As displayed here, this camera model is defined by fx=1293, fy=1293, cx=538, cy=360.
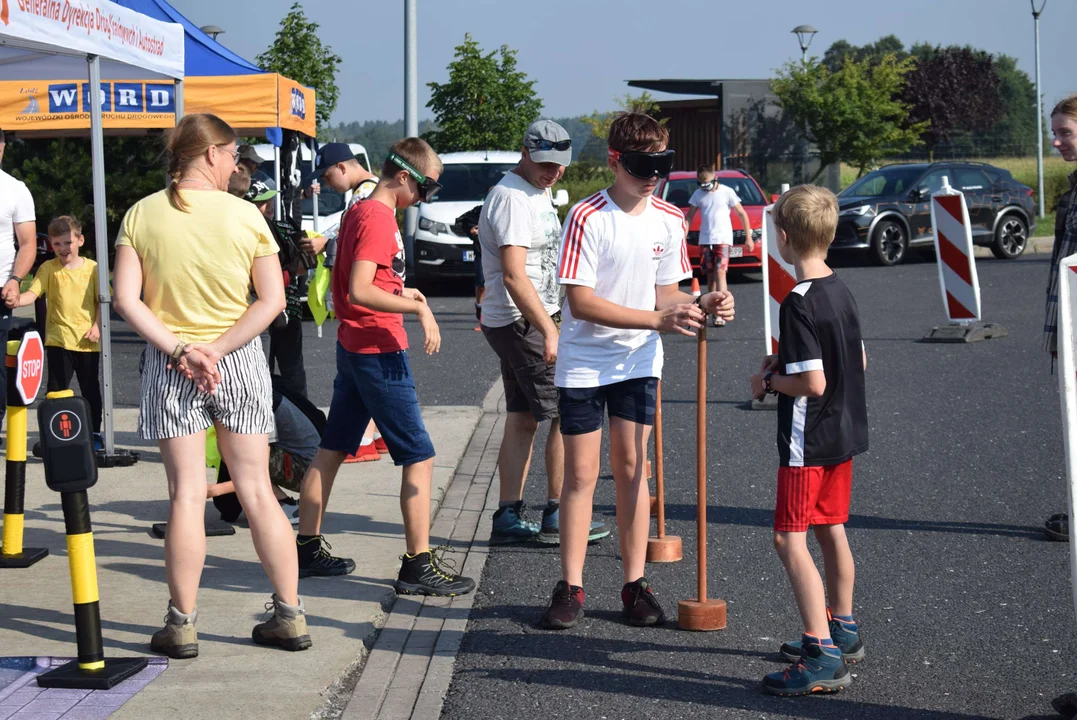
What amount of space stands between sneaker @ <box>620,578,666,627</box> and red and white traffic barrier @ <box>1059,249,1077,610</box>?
5.43 ft

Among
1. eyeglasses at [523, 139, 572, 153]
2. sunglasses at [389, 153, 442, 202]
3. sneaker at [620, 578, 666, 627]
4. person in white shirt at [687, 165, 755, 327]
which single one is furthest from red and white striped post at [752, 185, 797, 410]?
person in white shirt at [687, 165, 755, 327]

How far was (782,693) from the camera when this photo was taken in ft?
13.8

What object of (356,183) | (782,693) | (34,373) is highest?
(356,183)

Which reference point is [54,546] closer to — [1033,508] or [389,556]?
[389,556]

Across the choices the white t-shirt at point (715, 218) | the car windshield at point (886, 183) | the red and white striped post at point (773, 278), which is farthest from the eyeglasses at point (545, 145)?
the car windshield at point (886, 183)

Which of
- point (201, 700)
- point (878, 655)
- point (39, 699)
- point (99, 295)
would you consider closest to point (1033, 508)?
point (878, 655)

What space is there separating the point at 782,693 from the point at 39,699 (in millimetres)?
2384

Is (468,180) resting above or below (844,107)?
below

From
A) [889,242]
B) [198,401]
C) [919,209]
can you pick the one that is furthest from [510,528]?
[919,209]

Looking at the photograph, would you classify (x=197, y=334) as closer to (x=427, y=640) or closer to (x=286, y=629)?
(x=286, y=629)

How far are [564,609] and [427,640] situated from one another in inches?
20.7

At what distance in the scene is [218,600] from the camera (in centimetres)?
524

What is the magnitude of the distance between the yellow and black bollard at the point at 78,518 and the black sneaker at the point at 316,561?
1.31 metres

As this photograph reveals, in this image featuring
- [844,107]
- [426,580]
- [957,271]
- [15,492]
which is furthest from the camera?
[844,107]
